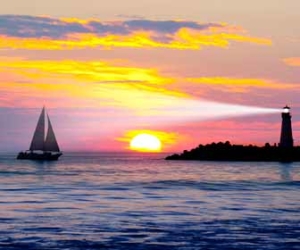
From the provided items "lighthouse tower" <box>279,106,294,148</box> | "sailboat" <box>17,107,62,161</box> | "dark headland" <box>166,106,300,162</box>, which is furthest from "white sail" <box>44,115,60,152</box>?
"lighthouse tower" <box>279,106,294,148</box>

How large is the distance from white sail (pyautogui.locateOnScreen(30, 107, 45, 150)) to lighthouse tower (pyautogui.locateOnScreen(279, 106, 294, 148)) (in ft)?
175

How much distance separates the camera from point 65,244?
30391 mm

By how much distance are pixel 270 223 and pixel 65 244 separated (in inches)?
471

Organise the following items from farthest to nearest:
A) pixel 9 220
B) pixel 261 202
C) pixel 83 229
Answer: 1. pixel 261 202
2. pixel 9 220
3. pixel 83 229

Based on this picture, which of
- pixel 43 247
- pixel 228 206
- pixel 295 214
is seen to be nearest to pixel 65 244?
pixel 43 247

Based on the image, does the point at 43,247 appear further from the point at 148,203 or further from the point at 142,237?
the point at 148,203

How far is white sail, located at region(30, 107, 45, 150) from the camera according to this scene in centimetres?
17499

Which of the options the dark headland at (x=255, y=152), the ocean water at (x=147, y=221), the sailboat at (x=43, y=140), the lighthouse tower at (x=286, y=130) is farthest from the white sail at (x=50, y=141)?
the ocean water at (x=147, y=221)

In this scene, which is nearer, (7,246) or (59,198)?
(7,246)

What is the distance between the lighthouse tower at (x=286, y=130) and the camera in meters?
158

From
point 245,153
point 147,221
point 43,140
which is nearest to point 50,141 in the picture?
point 43,140

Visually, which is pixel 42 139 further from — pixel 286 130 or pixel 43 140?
pixel 286 130

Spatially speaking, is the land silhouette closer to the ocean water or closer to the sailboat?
the sailboat

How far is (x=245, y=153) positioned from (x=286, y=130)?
2750 centimetres
